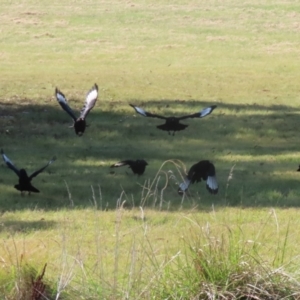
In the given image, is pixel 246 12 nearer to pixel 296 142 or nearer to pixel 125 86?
pixel 125 86

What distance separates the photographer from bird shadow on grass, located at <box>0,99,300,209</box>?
11352 millimetres

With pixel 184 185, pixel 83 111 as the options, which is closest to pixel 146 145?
pixel 83 111

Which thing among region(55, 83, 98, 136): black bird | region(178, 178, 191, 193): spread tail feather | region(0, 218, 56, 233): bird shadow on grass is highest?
region(55, 83, 98, 136): black bird

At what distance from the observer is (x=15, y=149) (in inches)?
597

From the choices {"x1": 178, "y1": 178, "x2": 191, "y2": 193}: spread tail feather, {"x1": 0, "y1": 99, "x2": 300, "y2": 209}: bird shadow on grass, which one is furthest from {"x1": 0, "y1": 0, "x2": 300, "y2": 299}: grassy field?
A: {"x1": 178, "y1": 178, "x2": 191, "y2": 193}: spread tail feather

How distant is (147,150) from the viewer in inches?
594

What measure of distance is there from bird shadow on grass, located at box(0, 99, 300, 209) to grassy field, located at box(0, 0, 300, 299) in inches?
1.3

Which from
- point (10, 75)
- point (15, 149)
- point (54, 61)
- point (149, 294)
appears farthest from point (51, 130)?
point (54, 61)

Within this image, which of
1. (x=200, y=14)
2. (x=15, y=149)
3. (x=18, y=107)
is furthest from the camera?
(x=200, y=14)

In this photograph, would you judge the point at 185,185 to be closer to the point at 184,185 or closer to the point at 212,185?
the point at 184,185

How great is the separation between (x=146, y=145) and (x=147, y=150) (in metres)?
0.54

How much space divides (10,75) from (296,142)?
11.7 m

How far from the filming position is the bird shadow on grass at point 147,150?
1135 centimetres

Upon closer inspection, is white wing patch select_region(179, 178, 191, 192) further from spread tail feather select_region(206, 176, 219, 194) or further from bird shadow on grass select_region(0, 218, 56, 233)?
bird shadow on grass select_region(0, 218, 56, 233)
